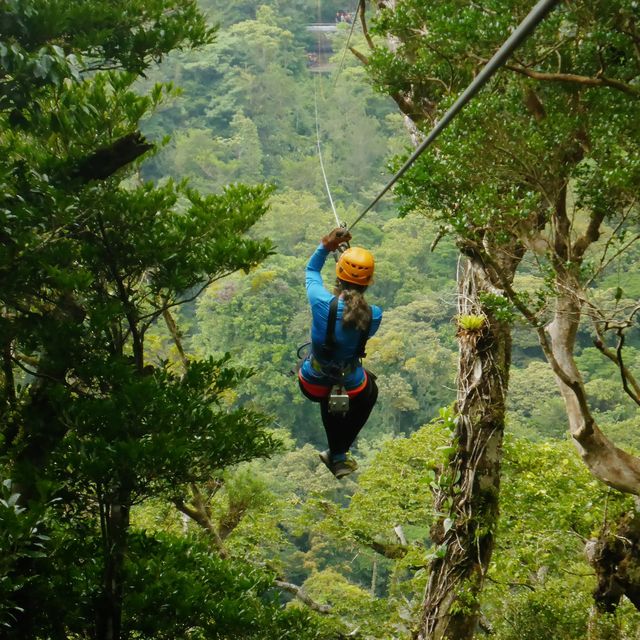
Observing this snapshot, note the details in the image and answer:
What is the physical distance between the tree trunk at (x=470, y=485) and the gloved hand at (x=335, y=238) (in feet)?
3.04

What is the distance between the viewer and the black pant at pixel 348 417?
367cm

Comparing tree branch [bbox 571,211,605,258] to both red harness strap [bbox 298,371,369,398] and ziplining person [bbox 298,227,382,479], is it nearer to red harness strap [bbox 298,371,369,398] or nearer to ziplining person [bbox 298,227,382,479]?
ziplining person [bbox 298,227,382,479]

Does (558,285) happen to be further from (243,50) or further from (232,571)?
(243,50)

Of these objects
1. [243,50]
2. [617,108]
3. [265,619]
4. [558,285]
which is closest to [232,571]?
[265,619]

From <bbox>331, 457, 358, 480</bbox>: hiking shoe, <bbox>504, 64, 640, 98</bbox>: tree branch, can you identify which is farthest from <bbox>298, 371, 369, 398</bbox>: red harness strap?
<bbox>504, 64, 640, 98</bbox>: tree branch

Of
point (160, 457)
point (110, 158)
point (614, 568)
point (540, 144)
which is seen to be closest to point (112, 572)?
point (160, 457)

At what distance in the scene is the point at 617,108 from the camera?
9.41 ft

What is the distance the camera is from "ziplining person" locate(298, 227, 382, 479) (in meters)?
3.13

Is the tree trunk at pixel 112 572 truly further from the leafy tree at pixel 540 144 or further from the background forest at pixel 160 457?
the leafy tree at pixel 540 144

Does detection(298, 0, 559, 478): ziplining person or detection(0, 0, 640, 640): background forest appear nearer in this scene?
detection(0, 0, 640, 640): background forest

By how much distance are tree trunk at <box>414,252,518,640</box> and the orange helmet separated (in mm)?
825

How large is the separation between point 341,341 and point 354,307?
0.21 metres

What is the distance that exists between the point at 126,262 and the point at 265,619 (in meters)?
1.39

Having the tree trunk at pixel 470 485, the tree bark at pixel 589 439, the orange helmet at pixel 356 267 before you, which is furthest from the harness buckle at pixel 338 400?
the tree bark at pixel 589 439
